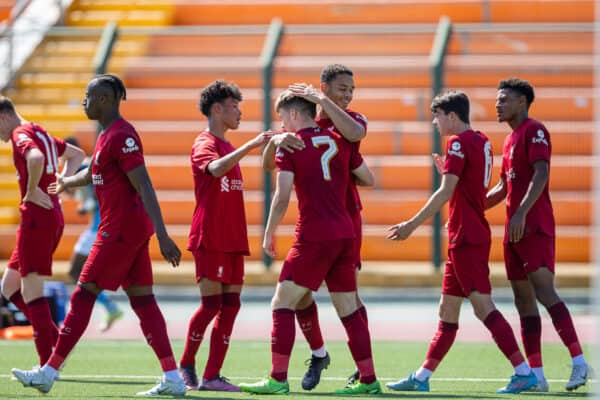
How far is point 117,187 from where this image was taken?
28.2 ft

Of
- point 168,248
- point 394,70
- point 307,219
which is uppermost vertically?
→ point 394,70

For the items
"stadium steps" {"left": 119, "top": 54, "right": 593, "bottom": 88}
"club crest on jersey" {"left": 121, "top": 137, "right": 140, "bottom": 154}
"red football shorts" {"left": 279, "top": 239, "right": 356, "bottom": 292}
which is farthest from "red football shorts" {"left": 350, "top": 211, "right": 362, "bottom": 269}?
"stadium steps" {"left": 119, "top": 54, "right": 593, "bottom": 88}

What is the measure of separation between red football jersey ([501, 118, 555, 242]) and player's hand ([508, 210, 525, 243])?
146mm

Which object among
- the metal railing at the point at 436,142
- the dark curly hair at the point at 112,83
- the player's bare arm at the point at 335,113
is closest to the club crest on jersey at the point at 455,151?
the player's bare arm at the point at 335,113

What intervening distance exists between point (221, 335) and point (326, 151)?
159 cm

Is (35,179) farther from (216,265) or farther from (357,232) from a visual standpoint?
(357,232)

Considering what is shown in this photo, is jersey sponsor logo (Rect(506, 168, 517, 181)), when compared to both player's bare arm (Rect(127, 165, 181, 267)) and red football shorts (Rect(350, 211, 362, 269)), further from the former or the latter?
player's bare arm (Rect(127, 165, 181, 267))

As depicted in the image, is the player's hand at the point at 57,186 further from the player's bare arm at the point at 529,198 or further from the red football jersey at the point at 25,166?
the player's bare arm at the point at 529,198

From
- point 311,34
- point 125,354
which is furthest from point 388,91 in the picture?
point 125,354

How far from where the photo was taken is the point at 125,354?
11758mm

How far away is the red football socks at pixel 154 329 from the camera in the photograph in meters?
8.68

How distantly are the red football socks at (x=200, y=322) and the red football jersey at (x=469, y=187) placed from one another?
5.44 ft

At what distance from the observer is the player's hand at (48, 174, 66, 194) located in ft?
30.9

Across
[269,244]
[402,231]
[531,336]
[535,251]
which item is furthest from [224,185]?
[531,336]
